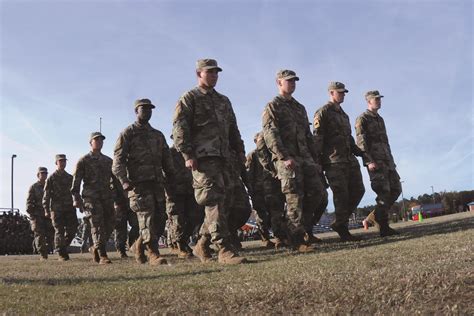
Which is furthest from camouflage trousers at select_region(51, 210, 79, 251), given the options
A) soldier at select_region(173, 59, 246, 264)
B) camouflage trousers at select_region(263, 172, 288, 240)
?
soldier at select_region(173, 59, 246, 264)

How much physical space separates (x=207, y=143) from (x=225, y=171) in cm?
42

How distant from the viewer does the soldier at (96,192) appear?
344 inches

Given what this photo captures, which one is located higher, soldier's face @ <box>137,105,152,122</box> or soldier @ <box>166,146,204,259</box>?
soldier's face @ <box>137,105,152,122</box>

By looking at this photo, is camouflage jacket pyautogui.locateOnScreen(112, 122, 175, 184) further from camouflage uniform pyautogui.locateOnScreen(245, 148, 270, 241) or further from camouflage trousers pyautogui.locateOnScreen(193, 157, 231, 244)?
camouflage uniform pyautogui.locateOnScreen(245, 148, 270, 241)

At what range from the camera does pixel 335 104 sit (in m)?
8.45

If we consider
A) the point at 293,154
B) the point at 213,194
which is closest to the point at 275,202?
the point at 293,154

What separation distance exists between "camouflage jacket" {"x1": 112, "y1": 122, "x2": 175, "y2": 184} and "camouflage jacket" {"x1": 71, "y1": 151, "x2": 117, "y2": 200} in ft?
5.89

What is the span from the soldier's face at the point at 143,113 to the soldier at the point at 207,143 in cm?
136

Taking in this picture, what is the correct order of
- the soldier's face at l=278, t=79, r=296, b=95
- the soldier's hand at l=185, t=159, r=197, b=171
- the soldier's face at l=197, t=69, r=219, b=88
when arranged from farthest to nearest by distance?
1. the soldier's face at l=278, t=79, r=296, b=95
2. the soldier's face at l=197, t=69, r=219, b=88
3. the soldier's hand at l=185, t=159, r=197, b=171

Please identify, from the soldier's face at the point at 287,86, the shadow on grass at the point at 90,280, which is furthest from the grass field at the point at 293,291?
the soldier's face at the point at 287,86

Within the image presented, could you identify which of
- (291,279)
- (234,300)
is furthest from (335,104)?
(234,300)

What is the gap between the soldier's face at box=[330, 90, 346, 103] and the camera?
27.6ft

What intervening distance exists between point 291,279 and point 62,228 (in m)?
8.90

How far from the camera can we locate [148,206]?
23.3ft
